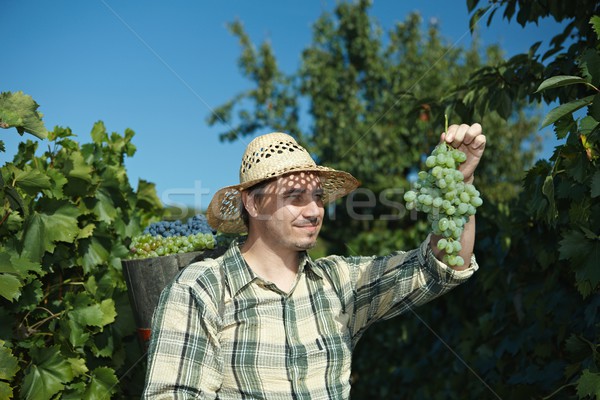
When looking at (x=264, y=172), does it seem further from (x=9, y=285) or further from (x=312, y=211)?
(x=9, y=285)

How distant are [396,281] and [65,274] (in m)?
2.20

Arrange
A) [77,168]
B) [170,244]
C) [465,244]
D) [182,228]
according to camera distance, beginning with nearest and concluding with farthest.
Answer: [465,244] < [170,244] < [182,228] < [77,168]

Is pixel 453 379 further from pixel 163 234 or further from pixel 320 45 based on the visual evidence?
pixel 320 45

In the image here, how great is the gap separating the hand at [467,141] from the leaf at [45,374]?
237 cm

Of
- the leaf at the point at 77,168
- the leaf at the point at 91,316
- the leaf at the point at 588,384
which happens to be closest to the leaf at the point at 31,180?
the leaf at the point at 77,168

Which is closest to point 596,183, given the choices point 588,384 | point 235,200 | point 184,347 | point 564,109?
point 564,109

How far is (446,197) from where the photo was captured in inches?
98.0

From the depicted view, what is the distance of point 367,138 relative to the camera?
17906mm

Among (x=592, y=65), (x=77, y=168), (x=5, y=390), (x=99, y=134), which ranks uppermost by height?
(x=99, y=134)

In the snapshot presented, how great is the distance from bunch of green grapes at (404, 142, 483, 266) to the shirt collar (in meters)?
Result: 0.59

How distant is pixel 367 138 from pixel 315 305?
1534cm

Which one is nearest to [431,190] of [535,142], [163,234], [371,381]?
[163,234]

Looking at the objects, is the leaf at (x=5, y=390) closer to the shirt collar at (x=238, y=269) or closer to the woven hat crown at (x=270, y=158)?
the shirt collar at (x=238, y=269)

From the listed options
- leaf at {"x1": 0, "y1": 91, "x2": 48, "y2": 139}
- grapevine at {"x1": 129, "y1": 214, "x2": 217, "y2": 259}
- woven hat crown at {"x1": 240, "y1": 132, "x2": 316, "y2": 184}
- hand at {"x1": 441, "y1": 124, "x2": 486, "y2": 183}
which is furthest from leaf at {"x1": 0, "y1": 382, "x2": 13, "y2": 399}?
hand at {"x1": 441, "y1": 124, "x2": 486, "y2": 183}
